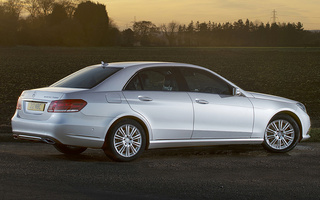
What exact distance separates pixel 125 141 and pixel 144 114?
0.47 meters

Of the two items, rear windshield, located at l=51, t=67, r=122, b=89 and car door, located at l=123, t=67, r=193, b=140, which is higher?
rear windshield, located at l=51, t=67, r=122, b=89

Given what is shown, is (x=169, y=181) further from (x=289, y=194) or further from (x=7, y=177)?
(x=7, y=177)

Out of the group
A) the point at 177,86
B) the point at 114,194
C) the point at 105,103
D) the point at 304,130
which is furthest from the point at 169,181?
the point at 304,130

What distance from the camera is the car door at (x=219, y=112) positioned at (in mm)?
9023

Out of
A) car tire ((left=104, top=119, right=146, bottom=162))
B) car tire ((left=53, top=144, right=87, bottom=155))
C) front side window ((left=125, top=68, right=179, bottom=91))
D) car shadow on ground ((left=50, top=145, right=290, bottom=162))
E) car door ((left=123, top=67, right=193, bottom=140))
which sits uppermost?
front side window ((left=125, top=68, right=179, bottom=91))

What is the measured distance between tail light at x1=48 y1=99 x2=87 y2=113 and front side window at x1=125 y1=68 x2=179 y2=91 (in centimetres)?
Result: 82

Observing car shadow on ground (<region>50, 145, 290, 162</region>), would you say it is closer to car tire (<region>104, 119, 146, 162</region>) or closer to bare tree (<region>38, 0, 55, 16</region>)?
car tire (<region>104, 119, 146, 162</region>)

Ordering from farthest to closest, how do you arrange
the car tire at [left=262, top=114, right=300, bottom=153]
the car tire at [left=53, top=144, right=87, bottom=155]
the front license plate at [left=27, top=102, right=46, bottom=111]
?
the car tire at [left=262, top=114, right=300, bottom=153], the car tire at [left=53, top=144, right=87, bottom=155], the front license plate at [left=27, top=102, right=46, bottom=111]

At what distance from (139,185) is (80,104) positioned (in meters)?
1.78

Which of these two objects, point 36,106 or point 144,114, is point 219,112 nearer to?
point 144,114

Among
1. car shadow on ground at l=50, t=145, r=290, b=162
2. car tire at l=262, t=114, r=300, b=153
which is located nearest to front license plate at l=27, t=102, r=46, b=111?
car shadow on ground at l=50, t=145, r=290, b=162

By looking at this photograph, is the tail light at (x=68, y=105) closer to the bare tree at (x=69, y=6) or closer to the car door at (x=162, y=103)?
the car door at (x=162, y=103)

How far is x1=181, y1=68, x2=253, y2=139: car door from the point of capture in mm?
9023

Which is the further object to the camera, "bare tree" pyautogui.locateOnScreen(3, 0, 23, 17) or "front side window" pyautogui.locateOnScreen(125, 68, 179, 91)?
"bare tree" pyautogui.locateOnScreen(3, 0, 23, 17)
